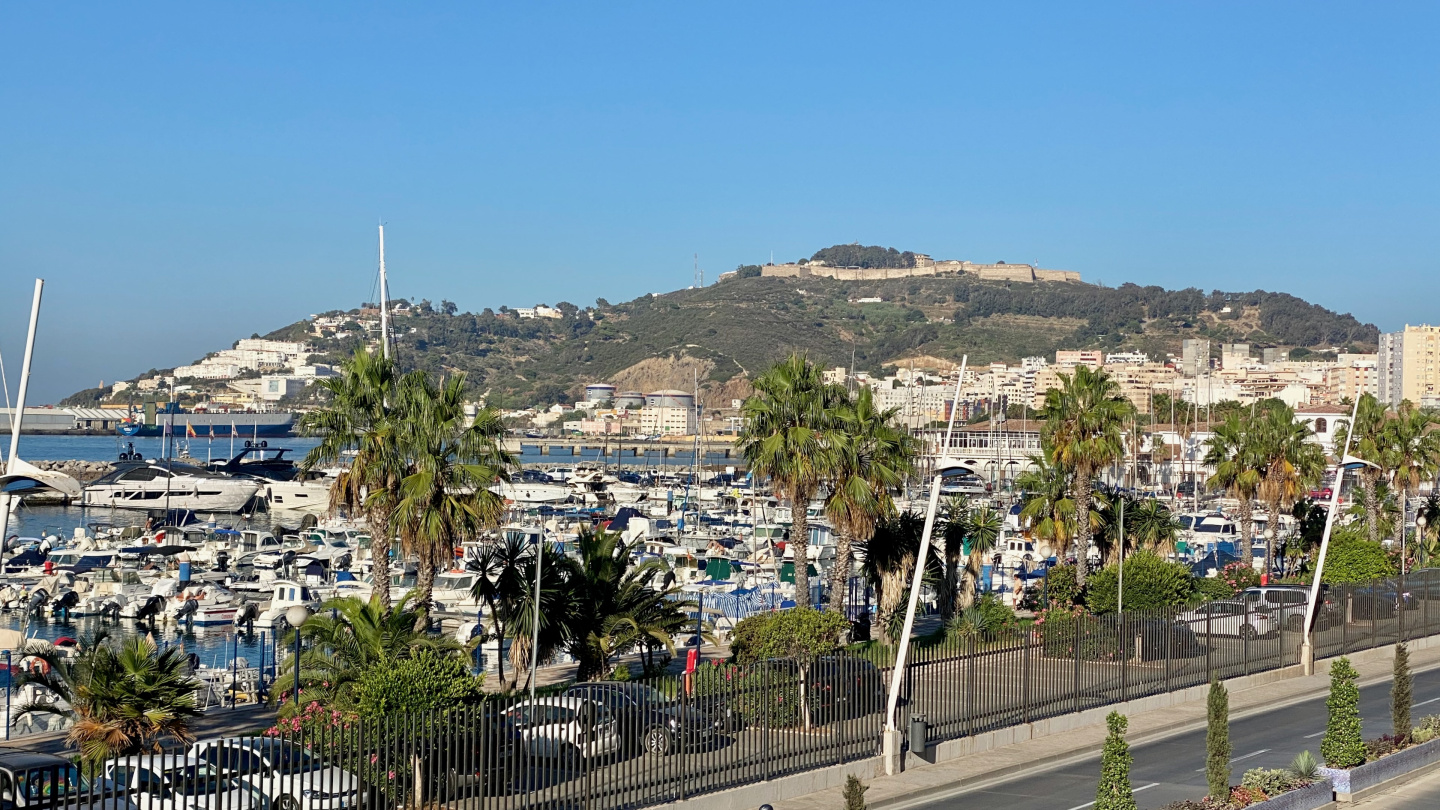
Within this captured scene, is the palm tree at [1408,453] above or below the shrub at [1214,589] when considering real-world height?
above

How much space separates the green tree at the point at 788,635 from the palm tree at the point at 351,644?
6.84 m

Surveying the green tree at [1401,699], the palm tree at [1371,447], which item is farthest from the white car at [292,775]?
the palm tree at [1371,447]

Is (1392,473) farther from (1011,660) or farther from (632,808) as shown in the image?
(632,808)

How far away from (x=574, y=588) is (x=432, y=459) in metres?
3.17

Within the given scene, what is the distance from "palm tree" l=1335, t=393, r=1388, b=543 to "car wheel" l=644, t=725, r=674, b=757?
118 ft

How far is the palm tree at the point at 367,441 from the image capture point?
79.5 feet

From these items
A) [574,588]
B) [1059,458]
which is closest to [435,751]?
[574,588]

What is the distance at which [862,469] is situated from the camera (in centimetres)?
3116

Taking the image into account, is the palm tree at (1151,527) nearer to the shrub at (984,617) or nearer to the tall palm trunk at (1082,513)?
the tall palm trunk at (1082,513)

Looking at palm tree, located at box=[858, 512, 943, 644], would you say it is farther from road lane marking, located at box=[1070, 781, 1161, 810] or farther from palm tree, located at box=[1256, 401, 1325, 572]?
palm tree, located at box=[1256, 401, 1325, 572]

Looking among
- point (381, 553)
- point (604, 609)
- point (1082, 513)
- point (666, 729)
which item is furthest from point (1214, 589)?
point (666, 729)

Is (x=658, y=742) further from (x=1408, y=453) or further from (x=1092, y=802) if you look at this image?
(x=1408, y=453)

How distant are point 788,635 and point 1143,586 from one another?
1198 cm

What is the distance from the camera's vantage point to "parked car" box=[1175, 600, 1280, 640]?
1016 inches
